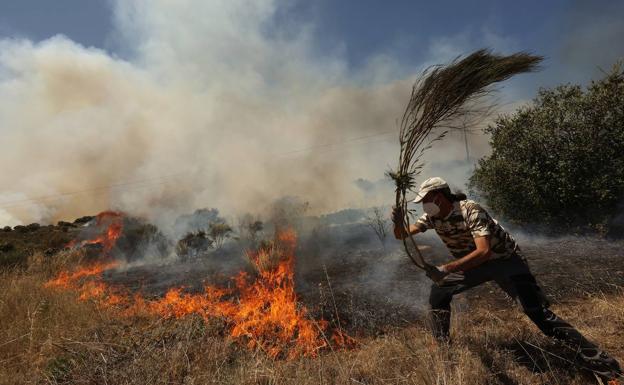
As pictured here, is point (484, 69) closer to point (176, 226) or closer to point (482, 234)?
point (482, 234)

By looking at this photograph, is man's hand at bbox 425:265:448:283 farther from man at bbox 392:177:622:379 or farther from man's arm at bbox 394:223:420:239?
man's arm at bbox 394:223:420:239

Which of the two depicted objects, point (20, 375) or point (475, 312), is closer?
point (20, 375)

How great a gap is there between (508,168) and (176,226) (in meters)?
20.3

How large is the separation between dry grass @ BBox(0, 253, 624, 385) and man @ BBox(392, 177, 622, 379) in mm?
243

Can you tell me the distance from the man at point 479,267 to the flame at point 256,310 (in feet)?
4.09

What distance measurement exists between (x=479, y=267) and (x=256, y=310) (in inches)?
134

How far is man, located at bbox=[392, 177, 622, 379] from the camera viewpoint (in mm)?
3168

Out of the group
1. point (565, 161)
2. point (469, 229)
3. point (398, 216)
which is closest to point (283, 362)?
point (398, 216)

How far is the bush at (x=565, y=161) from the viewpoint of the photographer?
10.5 m

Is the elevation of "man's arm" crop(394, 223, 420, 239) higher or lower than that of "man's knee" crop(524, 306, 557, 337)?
higher

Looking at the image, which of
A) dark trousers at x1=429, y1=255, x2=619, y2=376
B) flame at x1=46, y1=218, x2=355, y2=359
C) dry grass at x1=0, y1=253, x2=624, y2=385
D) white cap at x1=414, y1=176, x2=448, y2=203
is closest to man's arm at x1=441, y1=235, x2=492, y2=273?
dark trousers at x1=429, y1=255, x2=619, y2=376

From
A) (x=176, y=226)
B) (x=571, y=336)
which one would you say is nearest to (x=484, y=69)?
(x=571, y=336)

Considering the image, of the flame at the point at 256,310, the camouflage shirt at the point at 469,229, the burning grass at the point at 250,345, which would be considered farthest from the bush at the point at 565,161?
the camouflage shirt at the point at 469,229

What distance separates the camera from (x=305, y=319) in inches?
219
